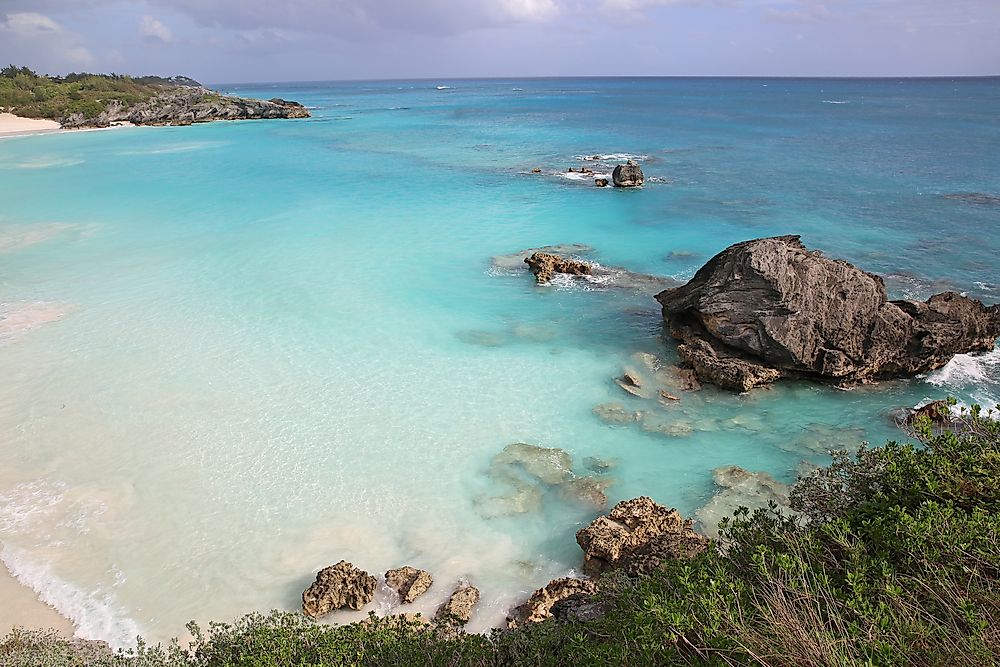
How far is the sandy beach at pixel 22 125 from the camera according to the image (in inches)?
2770

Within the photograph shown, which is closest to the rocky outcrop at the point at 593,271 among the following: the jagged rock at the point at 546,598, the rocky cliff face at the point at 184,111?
the jagged rock at the point at 546,598

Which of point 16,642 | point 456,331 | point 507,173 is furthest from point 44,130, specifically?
point 16,642

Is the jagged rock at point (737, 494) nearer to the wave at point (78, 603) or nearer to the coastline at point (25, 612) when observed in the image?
the wave at point (78, 603)

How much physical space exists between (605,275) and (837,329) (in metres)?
9.01

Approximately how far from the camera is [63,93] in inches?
3452

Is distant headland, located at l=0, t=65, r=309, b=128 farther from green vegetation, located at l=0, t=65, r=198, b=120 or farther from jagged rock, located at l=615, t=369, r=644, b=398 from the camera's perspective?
jagged rock, located at l=615, t=369, r=644, b=398

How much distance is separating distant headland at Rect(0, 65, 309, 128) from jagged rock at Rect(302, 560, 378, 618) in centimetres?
8550

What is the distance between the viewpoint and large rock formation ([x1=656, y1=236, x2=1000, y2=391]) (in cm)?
1471

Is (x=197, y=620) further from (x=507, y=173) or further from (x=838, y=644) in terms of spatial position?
(x=507, y=173)

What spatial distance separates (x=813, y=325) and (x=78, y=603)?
15271 millimetres

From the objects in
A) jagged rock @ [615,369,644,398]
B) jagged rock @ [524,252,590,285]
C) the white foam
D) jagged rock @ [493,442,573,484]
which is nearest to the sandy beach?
the white foam

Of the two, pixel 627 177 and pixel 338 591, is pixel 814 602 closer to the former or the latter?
pixel 338 591

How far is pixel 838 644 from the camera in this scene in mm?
4801

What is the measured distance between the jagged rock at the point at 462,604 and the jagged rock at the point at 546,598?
588 mm
